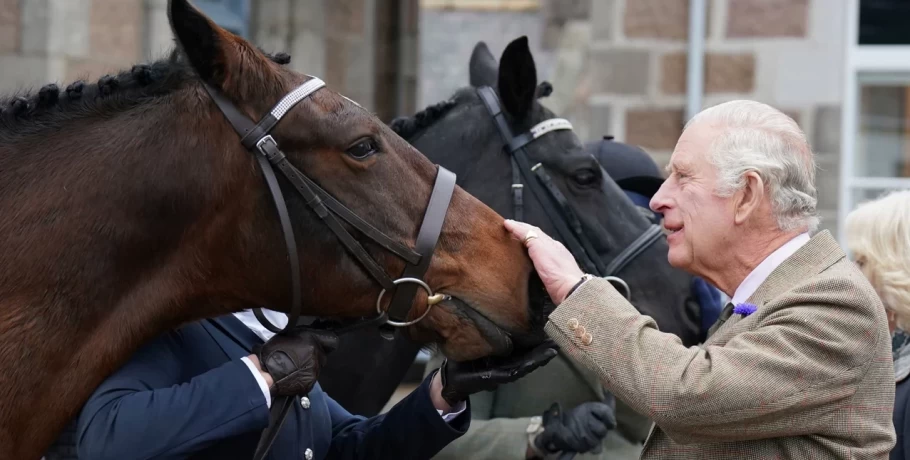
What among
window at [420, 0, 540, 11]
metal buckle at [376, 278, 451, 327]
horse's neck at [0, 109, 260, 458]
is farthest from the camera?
window at [420, 0, 540, 11]

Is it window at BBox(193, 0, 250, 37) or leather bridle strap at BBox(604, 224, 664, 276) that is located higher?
window at BBox(193, 0, 250, 37)

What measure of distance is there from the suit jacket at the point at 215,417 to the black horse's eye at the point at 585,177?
1.07 metres

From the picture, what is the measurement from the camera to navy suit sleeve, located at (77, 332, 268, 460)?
6.14ft

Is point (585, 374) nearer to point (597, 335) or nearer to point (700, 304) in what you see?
point (700, 304)

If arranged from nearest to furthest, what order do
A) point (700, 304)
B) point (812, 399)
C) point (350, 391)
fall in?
1. point (812, 399)
2. point (350, 391)
3. point (700, 304)

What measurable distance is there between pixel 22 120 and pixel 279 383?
69 cm

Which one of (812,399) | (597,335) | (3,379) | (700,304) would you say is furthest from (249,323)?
(700,304)

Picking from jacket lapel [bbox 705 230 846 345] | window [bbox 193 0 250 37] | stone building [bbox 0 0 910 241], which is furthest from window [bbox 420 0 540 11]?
jacket lapel [bbox 705 230 846 345]

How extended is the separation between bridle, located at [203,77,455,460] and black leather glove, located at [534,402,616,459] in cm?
83

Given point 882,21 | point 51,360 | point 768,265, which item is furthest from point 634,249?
point 882,21

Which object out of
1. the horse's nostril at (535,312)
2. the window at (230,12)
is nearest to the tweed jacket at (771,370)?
the horse's nostril at (535,312)

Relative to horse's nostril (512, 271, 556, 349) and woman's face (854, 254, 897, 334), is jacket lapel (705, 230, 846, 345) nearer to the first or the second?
horse's nostril (512, 271, 556, 349)

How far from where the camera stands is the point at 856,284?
6.21 feet

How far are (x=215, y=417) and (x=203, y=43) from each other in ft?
2.15
